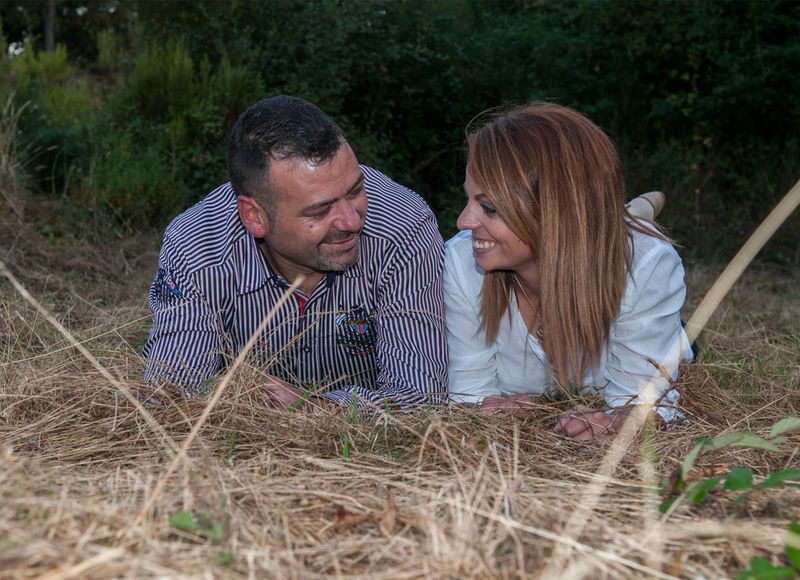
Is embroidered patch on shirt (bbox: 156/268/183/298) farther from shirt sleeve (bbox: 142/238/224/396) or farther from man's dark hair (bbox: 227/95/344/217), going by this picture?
man's dark hair (bbox: 227/95/344/217)

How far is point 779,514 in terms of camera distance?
1.96 meters

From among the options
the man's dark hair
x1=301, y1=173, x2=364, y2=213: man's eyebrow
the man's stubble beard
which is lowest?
the man's stubble beard

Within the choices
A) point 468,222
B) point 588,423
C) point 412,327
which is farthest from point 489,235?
point 588,423

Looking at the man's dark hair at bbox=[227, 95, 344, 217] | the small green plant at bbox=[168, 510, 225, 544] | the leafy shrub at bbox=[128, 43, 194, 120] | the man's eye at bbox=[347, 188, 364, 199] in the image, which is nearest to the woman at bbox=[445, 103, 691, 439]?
the man's eye at bbox=[347, 188, 364, 199]

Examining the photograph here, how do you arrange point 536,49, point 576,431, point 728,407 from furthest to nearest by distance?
point 536,49, point 728,407, point 576,431

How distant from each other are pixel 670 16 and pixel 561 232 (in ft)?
17.3

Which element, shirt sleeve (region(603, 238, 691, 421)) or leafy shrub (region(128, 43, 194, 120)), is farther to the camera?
leafy shrub (region(128, 43, 194, 120))

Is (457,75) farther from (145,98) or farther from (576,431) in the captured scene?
(576,431)

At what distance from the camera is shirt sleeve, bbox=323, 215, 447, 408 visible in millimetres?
3033

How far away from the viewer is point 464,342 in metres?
3.26

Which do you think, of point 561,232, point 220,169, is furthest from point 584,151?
point 220,169

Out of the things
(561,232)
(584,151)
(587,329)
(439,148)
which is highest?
(584,151)

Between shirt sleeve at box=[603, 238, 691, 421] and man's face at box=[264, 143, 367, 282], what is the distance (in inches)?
36.4

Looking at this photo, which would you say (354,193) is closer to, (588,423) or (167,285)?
(167,285)
